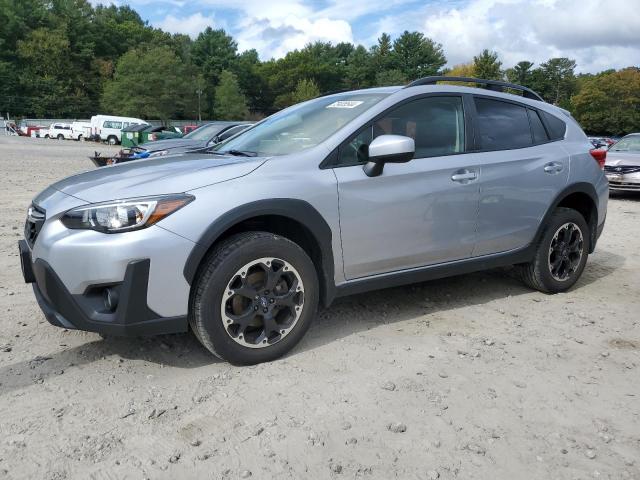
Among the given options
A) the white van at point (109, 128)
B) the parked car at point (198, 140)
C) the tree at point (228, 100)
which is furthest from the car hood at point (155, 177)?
the tree at point (228, 100)

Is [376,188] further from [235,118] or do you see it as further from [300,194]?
[235,118]

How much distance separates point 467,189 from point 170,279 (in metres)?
2.21

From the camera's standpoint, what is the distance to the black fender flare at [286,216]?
295cm

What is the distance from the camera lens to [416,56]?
106375 millimetres

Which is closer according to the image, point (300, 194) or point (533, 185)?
point (300, 194)

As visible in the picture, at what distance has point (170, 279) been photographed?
2.90 m

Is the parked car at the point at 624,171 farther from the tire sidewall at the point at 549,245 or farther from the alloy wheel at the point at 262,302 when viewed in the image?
the alloy wheel at the point at 262,302

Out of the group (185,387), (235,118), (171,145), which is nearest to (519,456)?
(185,387)

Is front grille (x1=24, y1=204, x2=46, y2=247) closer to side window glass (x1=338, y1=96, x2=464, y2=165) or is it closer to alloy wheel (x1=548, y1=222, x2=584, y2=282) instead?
side window glass (x1=338, y1=96, x2=464, y2=165)

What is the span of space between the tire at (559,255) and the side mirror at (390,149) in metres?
1.87

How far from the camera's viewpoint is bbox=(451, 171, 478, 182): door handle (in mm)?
3929

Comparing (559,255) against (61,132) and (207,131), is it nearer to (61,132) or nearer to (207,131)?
(207,131)

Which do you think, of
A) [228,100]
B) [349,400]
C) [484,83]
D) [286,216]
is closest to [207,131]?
[484,83]

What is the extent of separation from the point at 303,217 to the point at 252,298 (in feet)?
1.81
